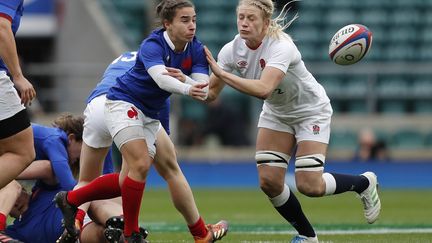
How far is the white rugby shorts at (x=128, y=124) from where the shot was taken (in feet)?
23.2

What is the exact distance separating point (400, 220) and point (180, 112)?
8407 millimetres

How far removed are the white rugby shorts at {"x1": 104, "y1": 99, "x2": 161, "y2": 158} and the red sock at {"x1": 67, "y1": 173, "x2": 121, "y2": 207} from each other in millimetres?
315

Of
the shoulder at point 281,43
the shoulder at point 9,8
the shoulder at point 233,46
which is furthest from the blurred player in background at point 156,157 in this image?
the shoulder at point 9,8

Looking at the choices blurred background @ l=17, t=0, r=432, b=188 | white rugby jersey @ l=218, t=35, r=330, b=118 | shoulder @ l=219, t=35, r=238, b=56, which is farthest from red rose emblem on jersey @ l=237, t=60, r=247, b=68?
blurred background @ l=17, t=0, r=432, b=188

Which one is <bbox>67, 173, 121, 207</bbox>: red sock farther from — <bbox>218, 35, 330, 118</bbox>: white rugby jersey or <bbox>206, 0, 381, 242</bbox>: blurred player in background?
<bbox>218, 35, 330, 118</bbox>: white rugby jersey

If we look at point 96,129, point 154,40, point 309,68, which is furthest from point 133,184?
point 309,68

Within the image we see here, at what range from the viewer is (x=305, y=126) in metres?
8.02

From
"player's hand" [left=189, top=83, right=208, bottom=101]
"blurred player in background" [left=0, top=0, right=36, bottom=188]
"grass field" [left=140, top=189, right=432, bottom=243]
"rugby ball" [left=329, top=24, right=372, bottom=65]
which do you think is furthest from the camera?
"grass field" [left=140, top=189, right=432, bottom=243]

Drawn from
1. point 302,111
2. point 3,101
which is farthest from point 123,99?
point 302,111

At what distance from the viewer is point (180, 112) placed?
749 inches

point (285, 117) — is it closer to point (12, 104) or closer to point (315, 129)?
point (315, 129)

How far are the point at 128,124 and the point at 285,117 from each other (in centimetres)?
151

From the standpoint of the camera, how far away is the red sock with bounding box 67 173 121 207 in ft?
23.9

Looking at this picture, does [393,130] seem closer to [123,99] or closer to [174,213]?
[174,213]
